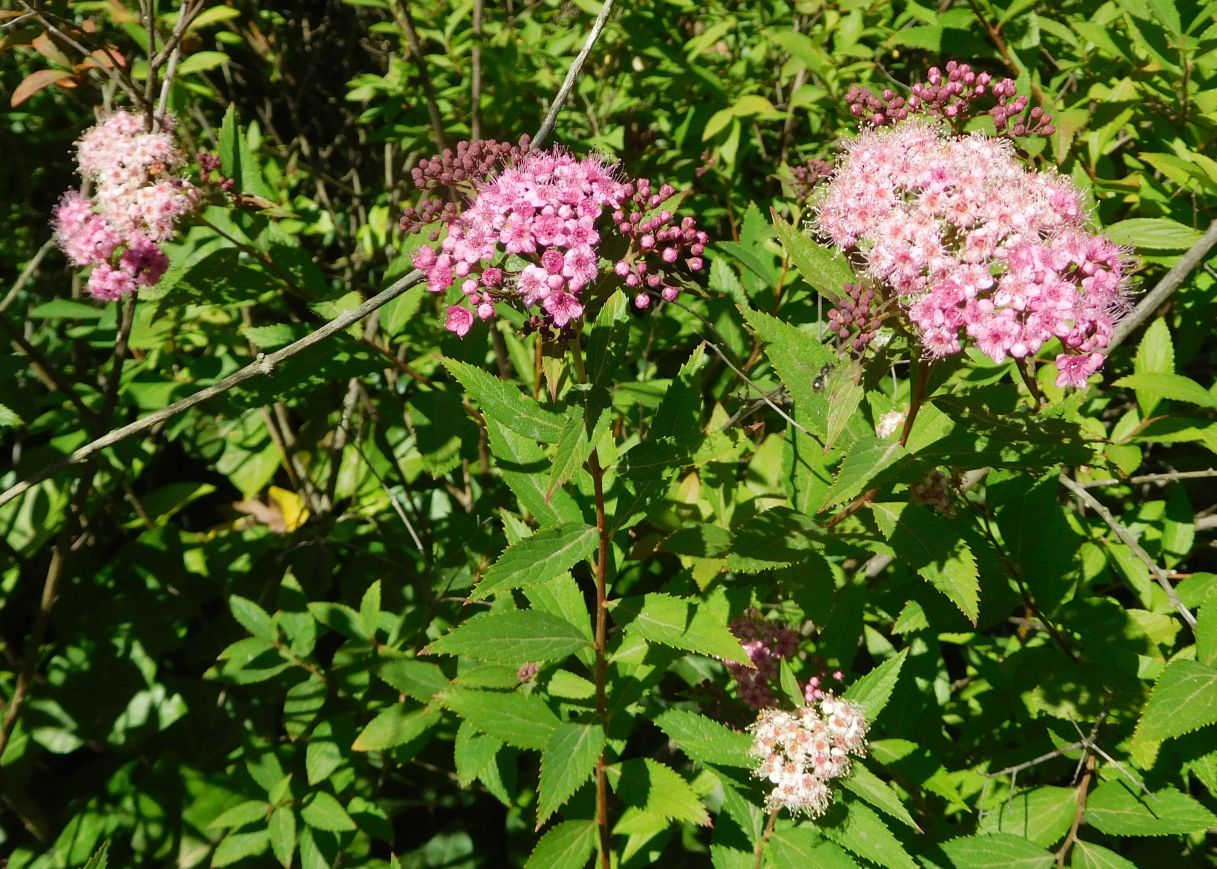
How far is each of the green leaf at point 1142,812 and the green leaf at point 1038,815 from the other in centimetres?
4

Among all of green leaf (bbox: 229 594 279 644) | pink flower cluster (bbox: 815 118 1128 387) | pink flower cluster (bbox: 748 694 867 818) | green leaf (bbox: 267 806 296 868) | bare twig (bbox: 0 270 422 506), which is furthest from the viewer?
green leaf (bbox: 229 594 279 644)

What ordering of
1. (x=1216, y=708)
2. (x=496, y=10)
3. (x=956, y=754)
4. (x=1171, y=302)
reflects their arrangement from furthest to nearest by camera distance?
(x=496, y=10), (x=1171, y=302), (x=956, y=754), (x=1216, y=708)

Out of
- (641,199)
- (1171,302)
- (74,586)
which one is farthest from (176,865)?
(1171,302)

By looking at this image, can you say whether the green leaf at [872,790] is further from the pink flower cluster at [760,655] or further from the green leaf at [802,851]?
the pink flower cluster at [760,655]

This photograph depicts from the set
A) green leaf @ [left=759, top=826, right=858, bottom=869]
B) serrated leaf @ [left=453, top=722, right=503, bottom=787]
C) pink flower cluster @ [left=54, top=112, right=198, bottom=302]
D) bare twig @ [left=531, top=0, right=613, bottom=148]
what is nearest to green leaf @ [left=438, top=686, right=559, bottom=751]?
serrated leaf @ [left=453, top=722, right=503, bottom=787]

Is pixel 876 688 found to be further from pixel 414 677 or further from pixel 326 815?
pixel 326 815

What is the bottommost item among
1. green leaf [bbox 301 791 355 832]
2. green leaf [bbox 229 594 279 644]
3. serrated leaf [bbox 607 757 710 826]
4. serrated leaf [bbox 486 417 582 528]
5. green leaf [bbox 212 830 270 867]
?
green leaf [bbox 212 830 270 867]

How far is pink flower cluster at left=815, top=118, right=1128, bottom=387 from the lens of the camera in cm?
128

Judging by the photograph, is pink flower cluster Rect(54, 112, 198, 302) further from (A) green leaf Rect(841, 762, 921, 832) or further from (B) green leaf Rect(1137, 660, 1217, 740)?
(B) green leaf Rect(1137, 660, 1217, 740)

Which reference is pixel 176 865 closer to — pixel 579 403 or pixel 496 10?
pixel 579 403

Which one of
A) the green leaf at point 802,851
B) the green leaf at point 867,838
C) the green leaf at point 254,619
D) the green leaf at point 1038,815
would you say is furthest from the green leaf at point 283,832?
the green leaf at point 1038,815

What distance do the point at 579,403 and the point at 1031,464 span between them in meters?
0.79

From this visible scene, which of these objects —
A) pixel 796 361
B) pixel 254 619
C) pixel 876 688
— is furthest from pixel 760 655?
pixel 254 619

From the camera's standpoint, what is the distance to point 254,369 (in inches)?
56.0
